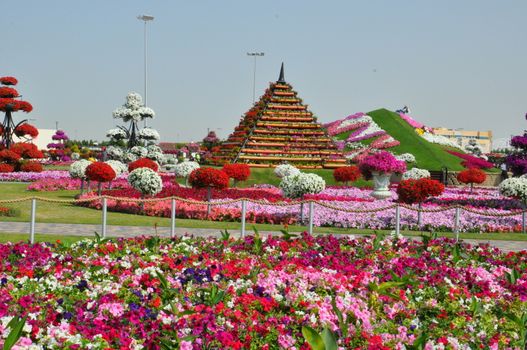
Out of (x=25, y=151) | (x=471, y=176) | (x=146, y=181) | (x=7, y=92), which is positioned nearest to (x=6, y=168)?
(x=25, y=151)

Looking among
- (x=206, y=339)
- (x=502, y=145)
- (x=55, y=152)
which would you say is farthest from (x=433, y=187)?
(x=502, y=145)

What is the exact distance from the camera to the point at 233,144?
47.8m

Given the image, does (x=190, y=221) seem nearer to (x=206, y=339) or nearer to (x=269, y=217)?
(x=269, y=217)

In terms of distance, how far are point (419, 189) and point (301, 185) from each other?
13.1 feet

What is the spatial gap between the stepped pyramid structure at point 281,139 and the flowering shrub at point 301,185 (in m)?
20.8

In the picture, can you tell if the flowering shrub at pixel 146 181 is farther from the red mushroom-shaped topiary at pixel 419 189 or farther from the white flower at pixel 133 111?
the white flower at pixel 133 111

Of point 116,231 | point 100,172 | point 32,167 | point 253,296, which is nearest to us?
point 253,296

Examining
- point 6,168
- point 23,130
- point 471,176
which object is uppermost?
point 23,130

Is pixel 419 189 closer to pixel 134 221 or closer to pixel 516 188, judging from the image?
pixel 516 188

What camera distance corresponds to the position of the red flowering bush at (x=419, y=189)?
22.4 metres

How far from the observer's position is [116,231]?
19094mm

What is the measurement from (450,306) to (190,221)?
14841mm

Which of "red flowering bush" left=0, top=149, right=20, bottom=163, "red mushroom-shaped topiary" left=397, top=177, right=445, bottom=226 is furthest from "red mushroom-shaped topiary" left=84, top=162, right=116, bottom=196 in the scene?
"red flowering bush" left=0, top=149, right=20, bottom=163

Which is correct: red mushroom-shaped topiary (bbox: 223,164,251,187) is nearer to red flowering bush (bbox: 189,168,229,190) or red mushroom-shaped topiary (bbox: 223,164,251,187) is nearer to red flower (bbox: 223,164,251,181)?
red flower (bbox: 223,164,251,181)
